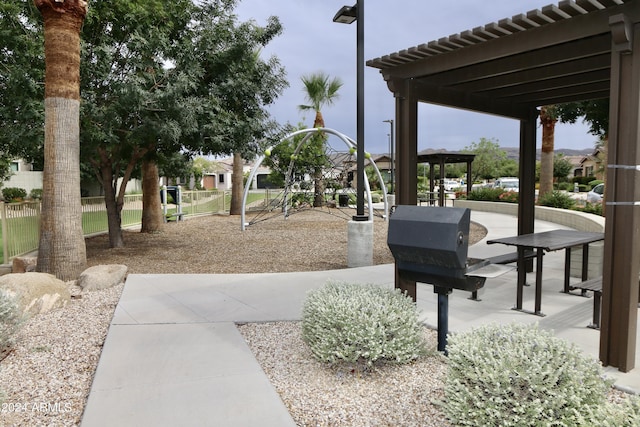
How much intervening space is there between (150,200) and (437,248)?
40.5ft

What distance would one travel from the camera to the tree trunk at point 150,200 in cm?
1384

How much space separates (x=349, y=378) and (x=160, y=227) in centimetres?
1206

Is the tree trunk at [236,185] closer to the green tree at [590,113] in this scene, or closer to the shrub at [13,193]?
the green tree at [590,113]

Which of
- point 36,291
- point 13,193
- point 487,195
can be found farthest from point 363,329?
point 13,193

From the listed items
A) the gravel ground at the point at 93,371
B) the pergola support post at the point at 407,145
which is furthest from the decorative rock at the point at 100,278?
the pergola support post at the point at 407,145

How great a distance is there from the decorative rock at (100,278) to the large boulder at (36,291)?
0.70m

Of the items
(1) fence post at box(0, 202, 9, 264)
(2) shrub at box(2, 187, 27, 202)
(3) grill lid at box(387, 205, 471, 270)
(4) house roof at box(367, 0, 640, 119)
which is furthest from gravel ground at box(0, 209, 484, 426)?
(2) shrub at box(2, 187, 27, 202)

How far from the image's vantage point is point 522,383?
268cm

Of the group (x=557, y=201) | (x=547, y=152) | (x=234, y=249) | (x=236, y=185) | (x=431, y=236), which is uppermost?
(x=547, y=152)

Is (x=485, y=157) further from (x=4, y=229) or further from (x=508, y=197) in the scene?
(x=4, y=229)

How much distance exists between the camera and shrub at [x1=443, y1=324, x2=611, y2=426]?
2.55 metres

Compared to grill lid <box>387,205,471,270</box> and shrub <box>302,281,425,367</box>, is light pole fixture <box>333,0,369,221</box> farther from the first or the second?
grill lid <box>387,205,471,270</box>

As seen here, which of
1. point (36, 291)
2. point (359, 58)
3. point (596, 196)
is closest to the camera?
point (36, 291)

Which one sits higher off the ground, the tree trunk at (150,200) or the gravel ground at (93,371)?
the tree trunk at (150,200)
